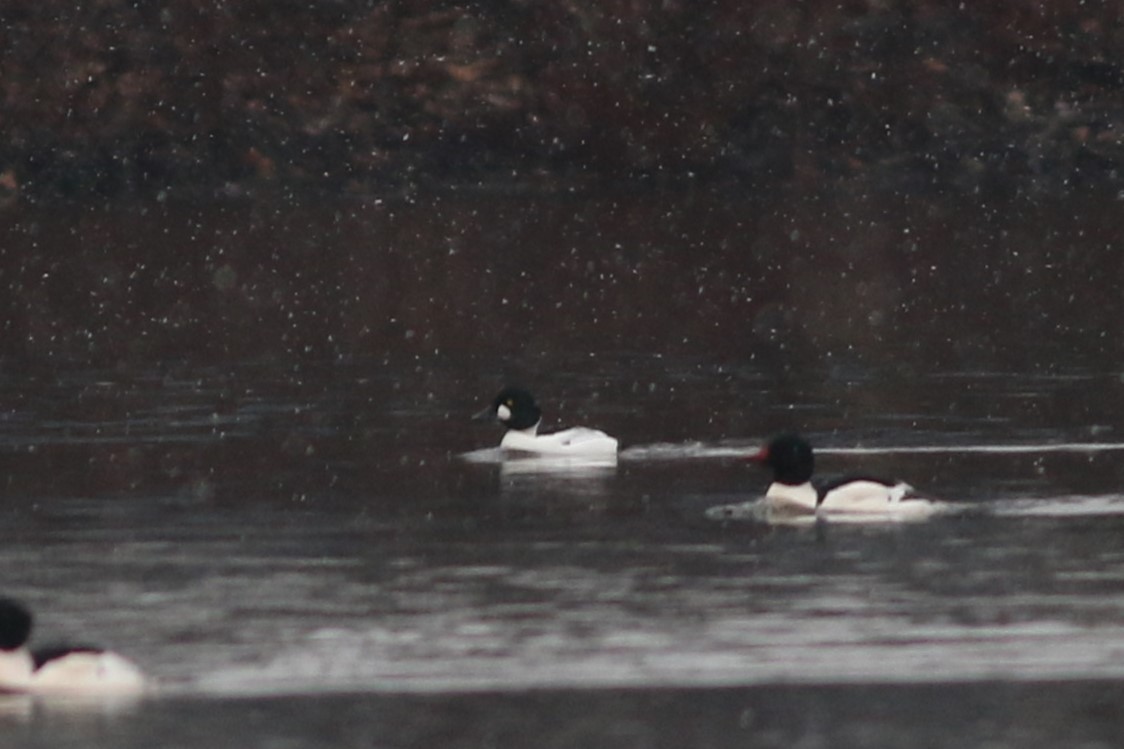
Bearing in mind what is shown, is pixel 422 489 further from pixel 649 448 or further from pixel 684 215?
pixel 684 215

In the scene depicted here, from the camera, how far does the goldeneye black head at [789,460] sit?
72.2 feet

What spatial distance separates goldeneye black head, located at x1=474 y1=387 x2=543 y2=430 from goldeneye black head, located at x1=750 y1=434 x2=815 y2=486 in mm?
4754

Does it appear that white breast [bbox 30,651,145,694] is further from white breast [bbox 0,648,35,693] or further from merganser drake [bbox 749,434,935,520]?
merganser drake [bbox 749,434,935,520]

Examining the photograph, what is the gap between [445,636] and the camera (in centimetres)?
1730

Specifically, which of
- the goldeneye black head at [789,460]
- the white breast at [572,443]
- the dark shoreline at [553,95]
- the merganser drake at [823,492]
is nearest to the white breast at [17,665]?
the merganser drake at [823,492]

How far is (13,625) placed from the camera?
52.5 feet

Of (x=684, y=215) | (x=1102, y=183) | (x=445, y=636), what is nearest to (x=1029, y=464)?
(x=445, y=636)

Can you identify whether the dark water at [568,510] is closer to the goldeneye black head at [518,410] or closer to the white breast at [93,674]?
the white breast at [93,674]

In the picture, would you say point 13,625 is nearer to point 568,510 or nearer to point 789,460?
point 568,510

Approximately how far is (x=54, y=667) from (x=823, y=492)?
7.34 m

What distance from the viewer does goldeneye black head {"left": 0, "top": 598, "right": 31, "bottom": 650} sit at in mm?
15945

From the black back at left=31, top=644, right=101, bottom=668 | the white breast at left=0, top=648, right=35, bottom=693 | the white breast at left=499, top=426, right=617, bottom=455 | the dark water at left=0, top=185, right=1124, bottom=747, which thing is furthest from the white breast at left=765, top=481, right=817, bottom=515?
the white breast at left=0, top=648, right=35, bottom=693

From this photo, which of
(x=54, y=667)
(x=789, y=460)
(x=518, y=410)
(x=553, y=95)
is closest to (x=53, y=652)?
(x=54, y=667)

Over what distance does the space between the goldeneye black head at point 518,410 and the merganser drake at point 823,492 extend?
4.61 meters
